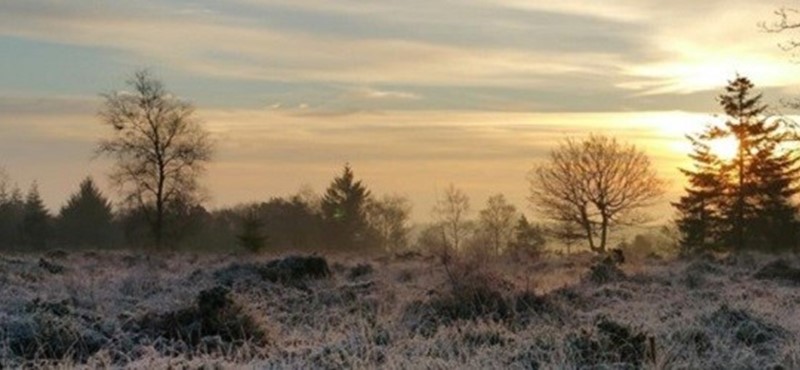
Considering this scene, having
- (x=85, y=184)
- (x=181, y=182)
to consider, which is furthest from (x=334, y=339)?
(x=85, y=184)

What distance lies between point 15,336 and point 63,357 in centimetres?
81

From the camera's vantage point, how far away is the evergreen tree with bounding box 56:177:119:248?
67875 millimetres

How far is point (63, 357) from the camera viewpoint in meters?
8.23

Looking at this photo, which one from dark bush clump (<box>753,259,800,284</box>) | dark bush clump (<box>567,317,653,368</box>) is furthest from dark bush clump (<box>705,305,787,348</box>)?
dark bush clump (<box>753,259,800,284</box>)

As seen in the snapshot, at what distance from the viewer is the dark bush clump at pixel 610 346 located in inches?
306

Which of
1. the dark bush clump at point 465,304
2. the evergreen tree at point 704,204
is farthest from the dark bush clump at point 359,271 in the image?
the evergreen tree at point 704,204

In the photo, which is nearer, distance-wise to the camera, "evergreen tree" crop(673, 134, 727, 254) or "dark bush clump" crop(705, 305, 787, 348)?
"dark bush clump" crop(705, 305, 787, 348)

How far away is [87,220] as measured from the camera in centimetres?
6888

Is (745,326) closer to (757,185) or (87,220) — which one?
(757,185)

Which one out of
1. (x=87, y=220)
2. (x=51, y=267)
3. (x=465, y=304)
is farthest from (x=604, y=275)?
(x=87, y=220)

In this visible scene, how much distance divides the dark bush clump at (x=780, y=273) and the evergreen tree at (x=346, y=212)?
4918cm

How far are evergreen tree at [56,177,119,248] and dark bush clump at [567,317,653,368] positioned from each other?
206ft

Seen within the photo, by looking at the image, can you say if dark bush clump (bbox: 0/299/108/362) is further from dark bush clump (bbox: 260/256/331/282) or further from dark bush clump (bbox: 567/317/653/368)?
dark bush clump (bbox: 260/256/331/282)

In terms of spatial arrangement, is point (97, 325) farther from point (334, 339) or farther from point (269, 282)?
point (269, 282)
